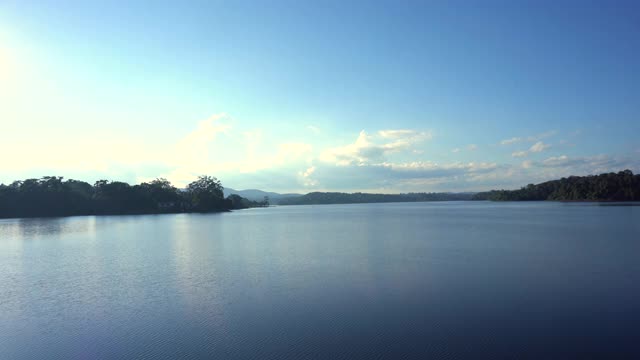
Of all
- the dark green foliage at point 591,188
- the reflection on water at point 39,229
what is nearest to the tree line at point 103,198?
the reflection on water at point 39,229

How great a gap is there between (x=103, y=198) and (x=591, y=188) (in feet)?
465

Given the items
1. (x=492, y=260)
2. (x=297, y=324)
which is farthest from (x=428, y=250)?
(x=297, y=324)

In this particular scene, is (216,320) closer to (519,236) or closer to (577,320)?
Result: (577,320)

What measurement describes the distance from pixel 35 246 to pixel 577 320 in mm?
36703

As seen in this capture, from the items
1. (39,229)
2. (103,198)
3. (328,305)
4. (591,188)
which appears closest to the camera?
(328,305)

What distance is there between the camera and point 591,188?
121 meters

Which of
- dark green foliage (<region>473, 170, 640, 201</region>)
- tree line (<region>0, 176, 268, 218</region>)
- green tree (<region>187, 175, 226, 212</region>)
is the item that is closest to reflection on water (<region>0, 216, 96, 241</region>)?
tree line (<region>0, 176, 268, 218</region>)

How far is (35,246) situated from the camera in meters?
31.7

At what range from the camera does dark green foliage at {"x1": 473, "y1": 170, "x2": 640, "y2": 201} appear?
110750 mm

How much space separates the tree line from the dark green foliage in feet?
371

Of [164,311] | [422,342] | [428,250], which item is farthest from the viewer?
[428,250]

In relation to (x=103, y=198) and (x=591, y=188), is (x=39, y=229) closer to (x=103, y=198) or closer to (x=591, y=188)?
(x=103, y=198)

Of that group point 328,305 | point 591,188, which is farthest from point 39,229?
point 591,188

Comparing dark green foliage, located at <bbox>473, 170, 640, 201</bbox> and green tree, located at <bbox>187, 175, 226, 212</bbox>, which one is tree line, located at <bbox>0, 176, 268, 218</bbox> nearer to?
green tree, located at <bbox>187, 175, 226, 212</bbox>
